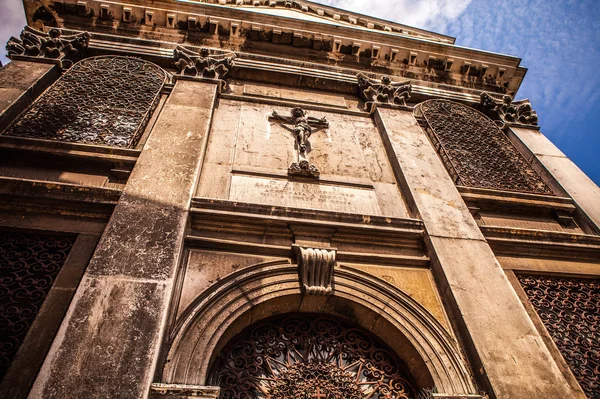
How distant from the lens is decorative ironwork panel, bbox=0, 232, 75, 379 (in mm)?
3982

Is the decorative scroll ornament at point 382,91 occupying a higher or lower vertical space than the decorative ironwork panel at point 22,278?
higher

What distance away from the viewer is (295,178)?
636 centimetres

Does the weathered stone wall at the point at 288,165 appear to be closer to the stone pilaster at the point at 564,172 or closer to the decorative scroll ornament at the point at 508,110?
the stone pilaster at the point at 564,172

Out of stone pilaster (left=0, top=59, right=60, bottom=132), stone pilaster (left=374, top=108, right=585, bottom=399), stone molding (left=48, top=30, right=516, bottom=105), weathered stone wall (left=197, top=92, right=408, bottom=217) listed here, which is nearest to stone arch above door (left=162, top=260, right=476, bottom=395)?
stone pilaster (left=374, top=108, right=585, bottom=399)

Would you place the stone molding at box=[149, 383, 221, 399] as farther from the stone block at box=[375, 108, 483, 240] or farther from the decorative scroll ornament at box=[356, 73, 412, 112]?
the decorative scroll ornament at box=[356, 73, 412, 112]

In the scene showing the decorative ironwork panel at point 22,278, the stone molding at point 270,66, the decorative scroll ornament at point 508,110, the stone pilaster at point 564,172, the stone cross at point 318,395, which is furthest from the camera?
the decorative scroll ornament at point 508,110

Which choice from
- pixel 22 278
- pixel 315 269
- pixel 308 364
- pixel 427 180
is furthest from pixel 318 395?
pixel 427 180

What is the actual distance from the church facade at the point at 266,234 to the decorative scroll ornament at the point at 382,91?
0.07 meters

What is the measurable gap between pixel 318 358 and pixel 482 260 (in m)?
2.51

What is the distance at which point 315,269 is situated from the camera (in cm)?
496

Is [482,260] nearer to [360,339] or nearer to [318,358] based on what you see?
[360,339]

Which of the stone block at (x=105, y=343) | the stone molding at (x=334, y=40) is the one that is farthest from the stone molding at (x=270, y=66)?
the stone block at (x=105, y=343)

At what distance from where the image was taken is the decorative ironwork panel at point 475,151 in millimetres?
7477

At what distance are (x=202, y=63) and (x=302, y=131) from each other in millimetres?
2823
